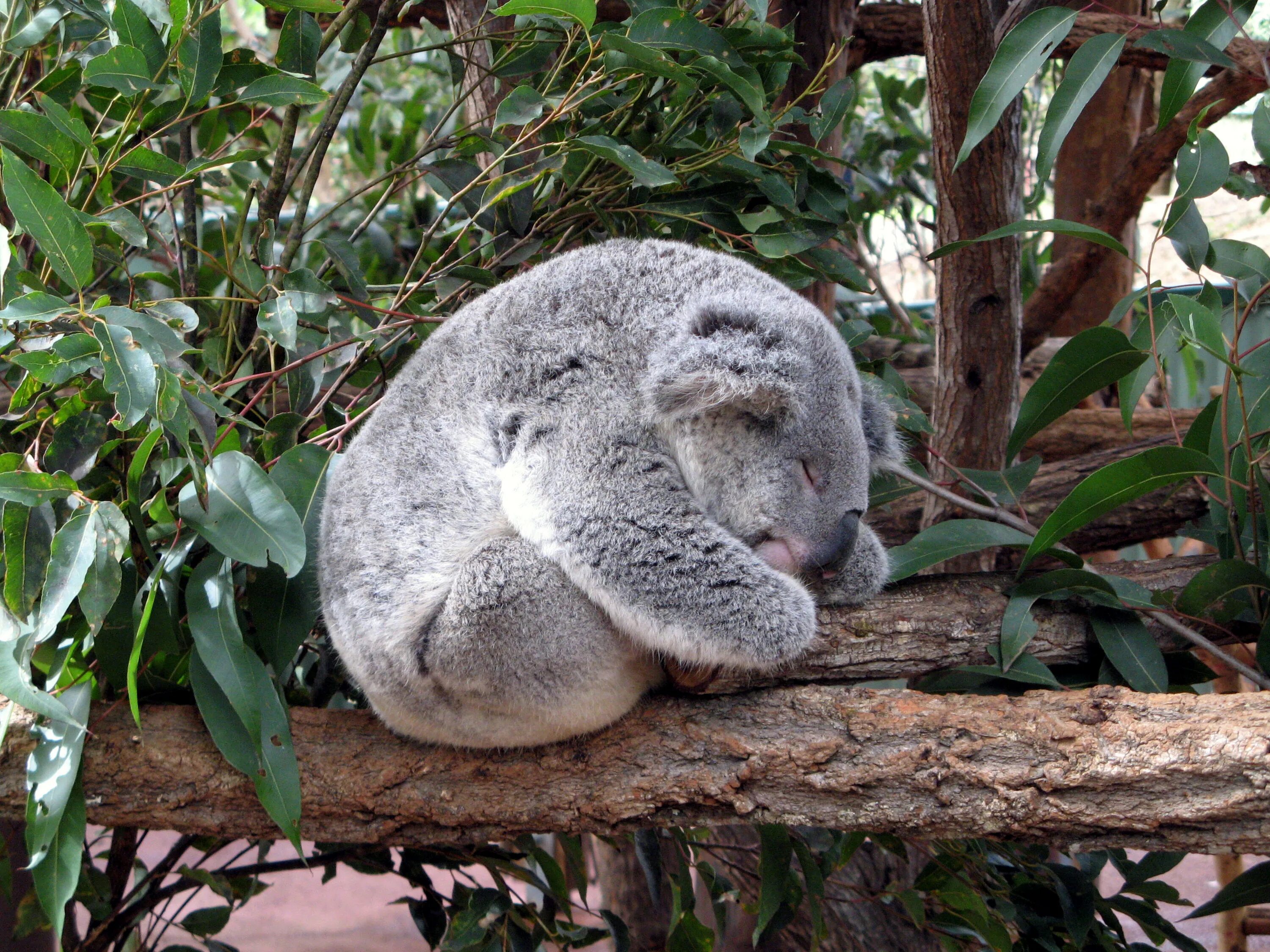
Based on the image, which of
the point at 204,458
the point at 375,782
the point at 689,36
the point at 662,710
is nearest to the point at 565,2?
the point at 689,36

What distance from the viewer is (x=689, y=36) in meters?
2.12

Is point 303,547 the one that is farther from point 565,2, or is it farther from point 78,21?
point 78,21

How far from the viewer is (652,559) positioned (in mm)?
1846

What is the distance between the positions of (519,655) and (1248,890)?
5.64ft

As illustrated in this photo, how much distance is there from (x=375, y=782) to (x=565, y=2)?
1.64 meters

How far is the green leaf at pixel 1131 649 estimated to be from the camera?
203 cm

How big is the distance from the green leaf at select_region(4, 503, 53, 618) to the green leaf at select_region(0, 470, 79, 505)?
0.09 m

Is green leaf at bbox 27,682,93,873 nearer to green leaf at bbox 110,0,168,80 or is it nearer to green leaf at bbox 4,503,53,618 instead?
green leaf at bbox 4,503,53,618

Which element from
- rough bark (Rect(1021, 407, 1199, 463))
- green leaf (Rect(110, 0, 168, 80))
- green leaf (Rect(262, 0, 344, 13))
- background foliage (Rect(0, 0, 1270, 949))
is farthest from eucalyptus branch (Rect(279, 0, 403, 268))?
rough bark (Rect(1021, 407, 1199, 463))

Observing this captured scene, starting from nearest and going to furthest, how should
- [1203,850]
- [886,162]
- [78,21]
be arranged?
[1203,850], [78,21], [886,162]

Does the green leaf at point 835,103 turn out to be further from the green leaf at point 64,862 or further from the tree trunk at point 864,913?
the green leaf at point 64,862

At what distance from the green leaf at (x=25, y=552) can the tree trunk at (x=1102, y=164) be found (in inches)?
177

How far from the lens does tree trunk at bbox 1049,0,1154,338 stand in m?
4.83

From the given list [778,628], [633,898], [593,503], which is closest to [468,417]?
[593,503]
